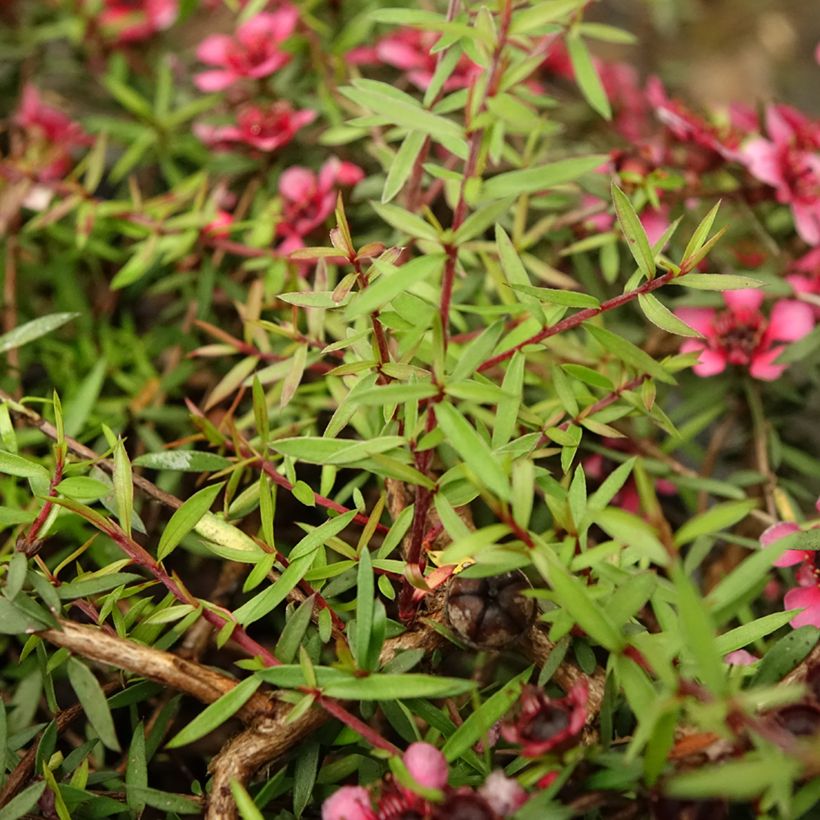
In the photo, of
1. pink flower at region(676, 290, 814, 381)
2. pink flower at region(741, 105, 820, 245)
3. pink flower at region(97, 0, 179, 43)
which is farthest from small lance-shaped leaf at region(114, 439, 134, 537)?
pink flower at region(97, 0, 179, 43)

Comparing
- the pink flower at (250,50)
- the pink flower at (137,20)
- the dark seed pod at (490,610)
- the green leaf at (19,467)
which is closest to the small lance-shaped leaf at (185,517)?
the green leaf at (19,467)

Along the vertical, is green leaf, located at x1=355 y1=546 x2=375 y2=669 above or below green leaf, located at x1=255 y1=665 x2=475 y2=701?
above

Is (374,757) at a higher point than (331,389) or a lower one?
lower

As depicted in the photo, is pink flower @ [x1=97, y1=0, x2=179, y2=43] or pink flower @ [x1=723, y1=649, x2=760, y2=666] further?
pink flower @ [x1=97, y1=0, x2=179, y2=43]

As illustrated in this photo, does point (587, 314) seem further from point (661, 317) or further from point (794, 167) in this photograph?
point (794, 167)

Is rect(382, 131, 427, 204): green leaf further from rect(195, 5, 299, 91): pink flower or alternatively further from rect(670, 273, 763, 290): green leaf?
rect(195, 5, 299, 91): pink flower

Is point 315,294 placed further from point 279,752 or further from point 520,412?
point 279,752

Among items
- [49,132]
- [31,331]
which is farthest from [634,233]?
[49,132]

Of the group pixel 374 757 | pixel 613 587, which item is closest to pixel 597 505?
pixel 613 587
